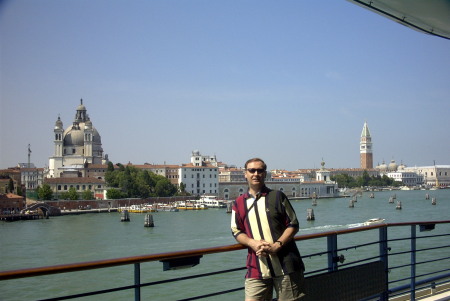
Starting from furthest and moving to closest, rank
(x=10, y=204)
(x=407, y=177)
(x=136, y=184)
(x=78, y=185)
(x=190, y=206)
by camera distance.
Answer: (x=407, y=177), (x=78, y=185), (x=136, y=184), (x=190, y=206), (x=10, y=204)

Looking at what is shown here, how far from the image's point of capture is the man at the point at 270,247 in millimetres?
1513

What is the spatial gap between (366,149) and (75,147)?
1839 inches

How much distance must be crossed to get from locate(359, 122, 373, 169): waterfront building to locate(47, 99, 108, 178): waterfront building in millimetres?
44473

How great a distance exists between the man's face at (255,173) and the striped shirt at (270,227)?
41mm

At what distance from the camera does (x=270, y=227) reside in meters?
1.52

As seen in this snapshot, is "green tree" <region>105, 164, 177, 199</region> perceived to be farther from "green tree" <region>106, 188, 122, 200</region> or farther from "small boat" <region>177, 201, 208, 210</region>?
"small boat" <region>177, 201, 208, 210</region>

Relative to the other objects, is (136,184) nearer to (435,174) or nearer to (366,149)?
(366,149)

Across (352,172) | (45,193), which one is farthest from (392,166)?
(45,193)

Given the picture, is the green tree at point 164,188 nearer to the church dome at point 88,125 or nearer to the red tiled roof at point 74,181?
the red tiled roof at point 74,181

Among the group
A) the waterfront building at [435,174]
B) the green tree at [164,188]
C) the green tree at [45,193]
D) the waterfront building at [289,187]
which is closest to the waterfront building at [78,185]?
the green tree at [45,193]

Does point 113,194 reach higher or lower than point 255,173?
lower

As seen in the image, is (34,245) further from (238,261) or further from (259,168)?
(259,168)

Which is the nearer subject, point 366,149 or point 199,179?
point 199,179

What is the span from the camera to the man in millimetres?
1513
